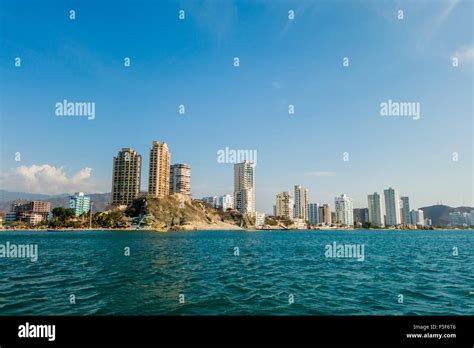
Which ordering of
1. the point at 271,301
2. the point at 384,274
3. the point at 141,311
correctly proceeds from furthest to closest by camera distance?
the point at 384,274, the point at 271,301, the point at 141,311

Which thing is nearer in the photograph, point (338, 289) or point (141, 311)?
point (141, 311)

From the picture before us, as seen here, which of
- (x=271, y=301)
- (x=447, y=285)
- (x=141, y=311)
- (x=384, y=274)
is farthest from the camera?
(x=384, y=274)

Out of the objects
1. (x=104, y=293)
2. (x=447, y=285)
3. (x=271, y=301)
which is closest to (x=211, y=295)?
(x=271, y=301)

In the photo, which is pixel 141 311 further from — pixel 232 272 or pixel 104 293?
pixel 232 272

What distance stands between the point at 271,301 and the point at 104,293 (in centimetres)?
875

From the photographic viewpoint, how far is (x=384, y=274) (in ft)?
77.6
